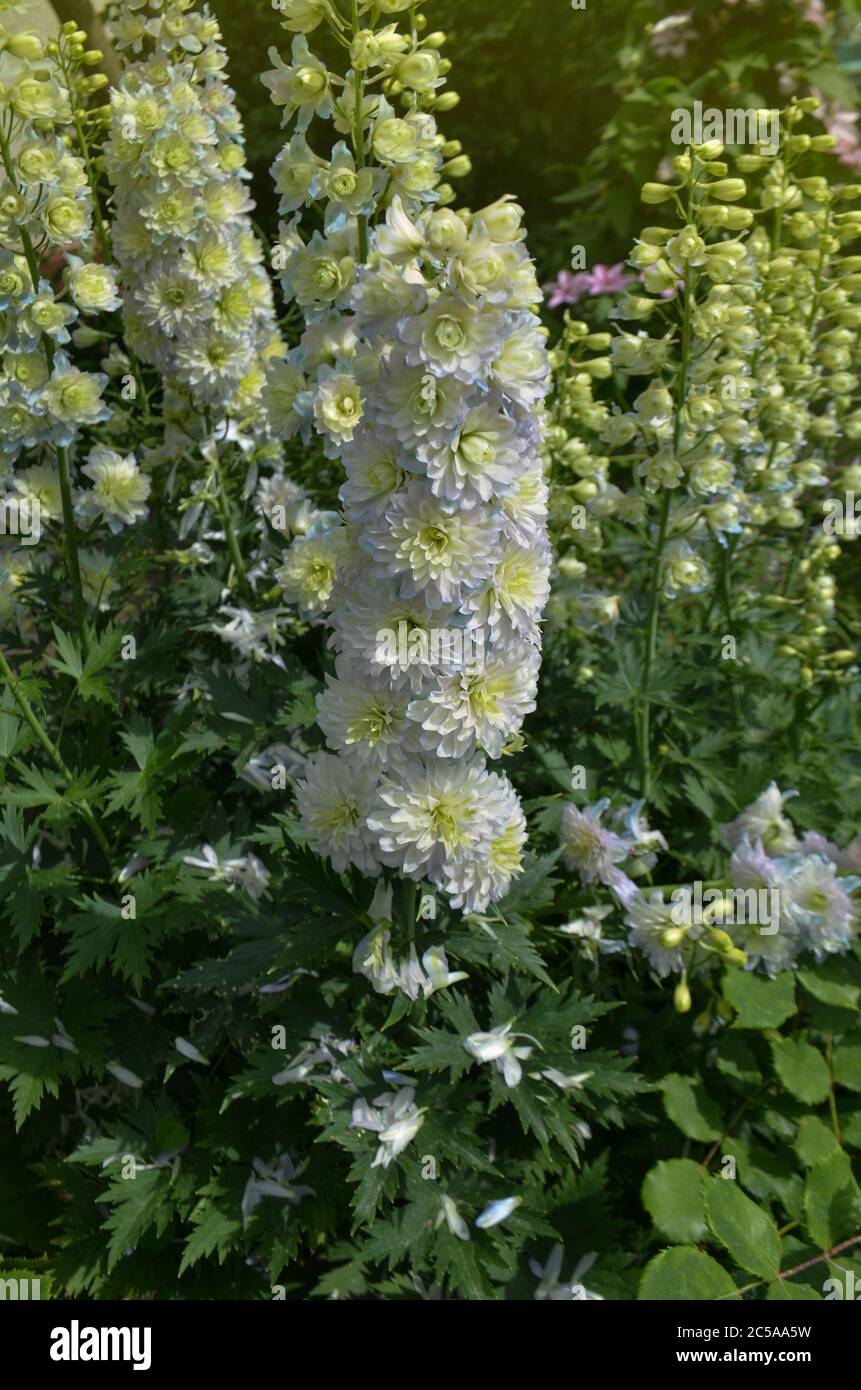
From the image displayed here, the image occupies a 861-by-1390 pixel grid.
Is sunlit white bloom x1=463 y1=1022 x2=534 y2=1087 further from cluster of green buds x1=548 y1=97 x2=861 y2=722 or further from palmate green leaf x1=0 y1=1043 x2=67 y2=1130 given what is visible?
cluster of green buds x1=548 y1=97 x2=861 y2=722

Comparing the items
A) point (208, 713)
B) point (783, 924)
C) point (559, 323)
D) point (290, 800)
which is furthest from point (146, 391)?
point (559, 323)

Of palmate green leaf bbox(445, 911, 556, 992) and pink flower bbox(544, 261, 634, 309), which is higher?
pink flower bbox(544, 261, 634, 309)

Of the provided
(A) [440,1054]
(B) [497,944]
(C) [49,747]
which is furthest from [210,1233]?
(C) [49,747]

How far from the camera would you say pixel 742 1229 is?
1668 millimetres

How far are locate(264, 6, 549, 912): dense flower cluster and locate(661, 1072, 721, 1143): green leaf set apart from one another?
2.76 feet

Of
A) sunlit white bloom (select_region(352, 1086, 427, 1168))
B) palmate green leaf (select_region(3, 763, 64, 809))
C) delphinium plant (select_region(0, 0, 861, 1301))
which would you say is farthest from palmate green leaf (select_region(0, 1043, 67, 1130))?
sunlit white bloom (select_region(352, 1086, 427, 1168))

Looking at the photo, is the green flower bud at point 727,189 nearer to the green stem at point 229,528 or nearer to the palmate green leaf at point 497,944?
the green stem at point 229,528

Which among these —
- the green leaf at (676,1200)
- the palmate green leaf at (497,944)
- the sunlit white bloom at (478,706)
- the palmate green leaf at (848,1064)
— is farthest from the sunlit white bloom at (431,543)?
the palmate green leaf at (848,1064)

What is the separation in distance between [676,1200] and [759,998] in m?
0.46

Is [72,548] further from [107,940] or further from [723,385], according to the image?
[723,385]

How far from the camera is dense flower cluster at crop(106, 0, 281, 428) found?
231 centimetres

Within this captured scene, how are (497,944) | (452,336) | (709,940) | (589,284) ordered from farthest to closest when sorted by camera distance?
(589,284)
(709,940)
(497,944)
(452,336)

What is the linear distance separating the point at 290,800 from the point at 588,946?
0.80 meters
